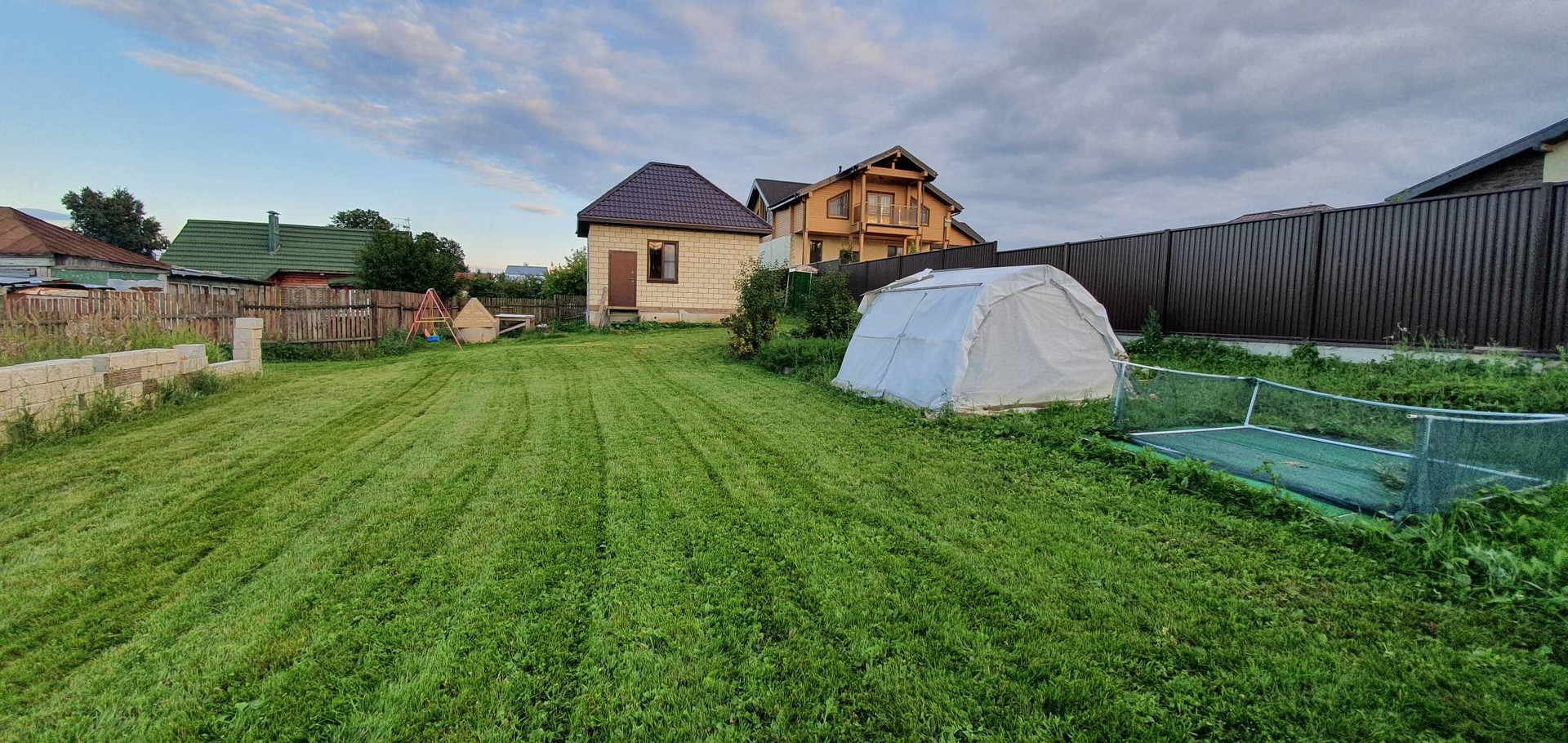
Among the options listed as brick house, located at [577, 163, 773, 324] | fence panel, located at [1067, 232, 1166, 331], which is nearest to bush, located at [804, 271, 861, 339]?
fence panel, located at [1067, 232, 1166, 331]

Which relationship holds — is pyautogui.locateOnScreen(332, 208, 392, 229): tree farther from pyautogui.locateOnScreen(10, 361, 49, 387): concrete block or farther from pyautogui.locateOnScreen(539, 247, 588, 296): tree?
pyautogui.locateOnScreen(10, 361, 49, 387): concrete block

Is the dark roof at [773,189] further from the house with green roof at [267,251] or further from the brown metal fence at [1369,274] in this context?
the brown metal fence at [1369,274]

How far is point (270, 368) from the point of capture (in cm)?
1090

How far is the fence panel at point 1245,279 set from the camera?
8047mm

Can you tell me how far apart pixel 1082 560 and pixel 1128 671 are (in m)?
0.94

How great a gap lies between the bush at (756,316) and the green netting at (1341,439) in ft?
23.5

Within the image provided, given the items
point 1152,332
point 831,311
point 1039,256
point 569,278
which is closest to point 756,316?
point 831,311

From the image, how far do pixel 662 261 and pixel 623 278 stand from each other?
4.72 ft

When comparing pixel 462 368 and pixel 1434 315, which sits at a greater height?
pixel 1434 315

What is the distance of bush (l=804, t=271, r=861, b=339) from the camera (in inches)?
512

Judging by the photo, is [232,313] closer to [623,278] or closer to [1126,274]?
[623,278]

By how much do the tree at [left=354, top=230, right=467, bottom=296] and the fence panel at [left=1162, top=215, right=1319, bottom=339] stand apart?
20.8 m

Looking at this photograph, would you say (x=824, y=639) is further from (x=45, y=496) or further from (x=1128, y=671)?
(x=45, y=496)

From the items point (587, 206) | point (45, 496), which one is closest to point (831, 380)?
point (45, 496)
